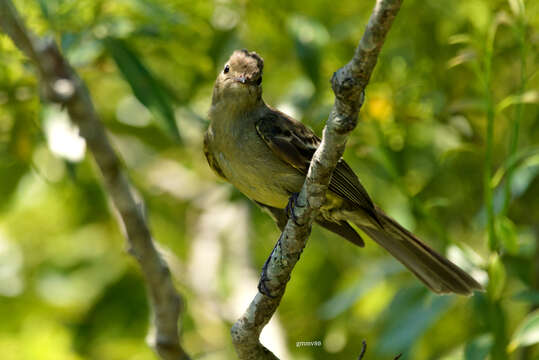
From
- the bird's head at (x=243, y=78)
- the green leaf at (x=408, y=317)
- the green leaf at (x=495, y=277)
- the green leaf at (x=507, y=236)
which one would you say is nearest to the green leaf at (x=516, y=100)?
the green leaf at (x=507, y=236)

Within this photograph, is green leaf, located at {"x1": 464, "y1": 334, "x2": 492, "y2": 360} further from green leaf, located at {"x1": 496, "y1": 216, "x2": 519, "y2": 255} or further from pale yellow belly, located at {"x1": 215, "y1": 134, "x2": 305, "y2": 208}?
pale yellow belly, located at {"x1": 215, "y1": 134, "x2": 305, "y2": 208}

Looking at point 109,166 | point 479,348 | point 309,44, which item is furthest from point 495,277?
point 109,166

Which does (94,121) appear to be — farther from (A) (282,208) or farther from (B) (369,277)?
(B) (369,277)

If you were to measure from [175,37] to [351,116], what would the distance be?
2.24 m

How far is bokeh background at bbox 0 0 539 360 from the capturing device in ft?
12.3

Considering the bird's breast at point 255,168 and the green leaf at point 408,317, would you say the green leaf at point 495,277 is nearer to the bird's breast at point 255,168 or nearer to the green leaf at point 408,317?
the green leaf at point 408,317

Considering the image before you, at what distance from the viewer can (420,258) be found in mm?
4141

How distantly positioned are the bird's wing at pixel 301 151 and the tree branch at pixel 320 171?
2.79ft

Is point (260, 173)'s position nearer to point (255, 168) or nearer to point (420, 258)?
point (255, 168)

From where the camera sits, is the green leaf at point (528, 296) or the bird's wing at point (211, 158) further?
the bird's wing at point (211, 158)

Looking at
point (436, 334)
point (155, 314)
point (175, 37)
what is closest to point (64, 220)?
point (175, 37)

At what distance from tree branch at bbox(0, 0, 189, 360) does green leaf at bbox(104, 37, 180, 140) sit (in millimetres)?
320

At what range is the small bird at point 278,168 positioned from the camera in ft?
12.4

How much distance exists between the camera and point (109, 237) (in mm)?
5855
